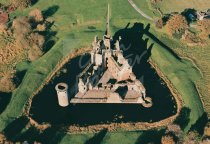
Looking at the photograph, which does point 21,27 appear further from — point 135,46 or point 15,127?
point 135,46

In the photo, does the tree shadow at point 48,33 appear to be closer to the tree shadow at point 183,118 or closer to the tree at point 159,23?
the tree at point 159,23

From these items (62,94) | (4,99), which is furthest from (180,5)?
(4,99)

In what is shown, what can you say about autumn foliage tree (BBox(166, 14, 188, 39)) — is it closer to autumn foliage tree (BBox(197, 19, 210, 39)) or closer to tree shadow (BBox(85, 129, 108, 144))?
autumn foliage tree (BBox(197, 19, 210, 39))

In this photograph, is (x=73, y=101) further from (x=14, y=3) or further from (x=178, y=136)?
(x=14, y=3)

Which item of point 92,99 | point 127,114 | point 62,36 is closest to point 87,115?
point 92,99

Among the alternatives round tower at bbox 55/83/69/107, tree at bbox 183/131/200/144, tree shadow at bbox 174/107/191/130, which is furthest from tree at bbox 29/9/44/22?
tree at bbox 183/131/200/144

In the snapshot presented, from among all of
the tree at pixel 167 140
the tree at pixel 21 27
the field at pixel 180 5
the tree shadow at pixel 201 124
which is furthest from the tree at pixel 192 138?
the tree at pixel 21 27
